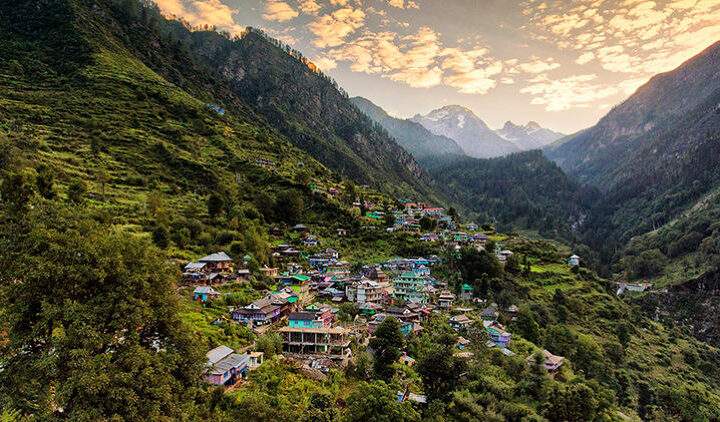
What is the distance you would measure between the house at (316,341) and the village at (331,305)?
0.33ft

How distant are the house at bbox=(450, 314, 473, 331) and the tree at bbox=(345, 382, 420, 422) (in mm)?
27551

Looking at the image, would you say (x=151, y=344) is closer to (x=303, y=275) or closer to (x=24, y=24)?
Result: (x=303, y=275)

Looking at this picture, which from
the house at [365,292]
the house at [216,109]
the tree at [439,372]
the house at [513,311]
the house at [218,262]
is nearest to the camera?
the tree at [439,372]

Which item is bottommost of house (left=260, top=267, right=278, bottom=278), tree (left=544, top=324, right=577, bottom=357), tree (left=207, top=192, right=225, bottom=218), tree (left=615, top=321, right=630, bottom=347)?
tree (left=615, top=321, right=630, bottom=347)

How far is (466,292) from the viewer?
233 ft

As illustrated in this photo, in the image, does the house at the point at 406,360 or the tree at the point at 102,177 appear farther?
the tree at the point at 102,177

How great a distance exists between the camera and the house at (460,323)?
55.6 meters

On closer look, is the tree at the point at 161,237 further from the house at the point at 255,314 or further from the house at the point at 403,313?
the house at the point at 403,313

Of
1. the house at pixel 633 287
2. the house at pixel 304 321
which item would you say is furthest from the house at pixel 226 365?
the house at pixel 633 287

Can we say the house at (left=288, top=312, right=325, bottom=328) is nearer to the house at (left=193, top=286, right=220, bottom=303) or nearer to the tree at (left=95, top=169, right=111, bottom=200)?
the house at (left=193, top=286, right=220, bottom=303)


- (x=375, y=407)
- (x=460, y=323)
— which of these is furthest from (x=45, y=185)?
(x=460, y=323)

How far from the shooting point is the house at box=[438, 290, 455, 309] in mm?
63312

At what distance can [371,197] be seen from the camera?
5212 inches

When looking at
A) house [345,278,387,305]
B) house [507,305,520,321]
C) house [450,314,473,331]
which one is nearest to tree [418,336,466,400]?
house [450,314,473,331]
